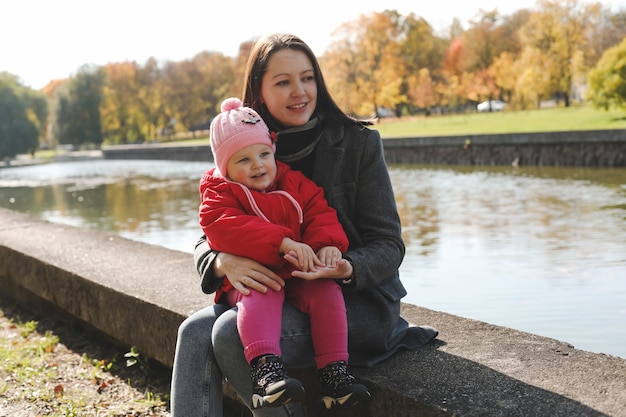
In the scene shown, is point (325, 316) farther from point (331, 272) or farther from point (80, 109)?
point (80, 109)

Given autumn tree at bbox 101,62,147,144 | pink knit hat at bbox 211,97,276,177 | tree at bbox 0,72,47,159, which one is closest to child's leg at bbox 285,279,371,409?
pink knit hat at bbox 211,97,276,177

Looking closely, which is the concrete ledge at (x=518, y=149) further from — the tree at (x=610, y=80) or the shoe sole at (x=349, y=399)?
the shoe sole at (x=349, y=399)

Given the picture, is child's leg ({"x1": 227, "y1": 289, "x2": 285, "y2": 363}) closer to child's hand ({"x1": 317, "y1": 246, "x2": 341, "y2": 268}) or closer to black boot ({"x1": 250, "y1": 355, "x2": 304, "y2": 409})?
black boot ({"x1": 250, "y1": 355, "x2": 304, "y2": 409})

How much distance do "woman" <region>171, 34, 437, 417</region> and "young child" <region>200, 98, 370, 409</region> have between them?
2.0 inches

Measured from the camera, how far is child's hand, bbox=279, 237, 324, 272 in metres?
2.12

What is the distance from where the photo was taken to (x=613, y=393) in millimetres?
1819

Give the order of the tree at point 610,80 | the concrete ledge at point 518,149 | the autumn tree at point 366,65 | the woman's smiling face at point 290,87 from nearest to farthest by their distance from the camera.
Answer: the woman's smiling face at point 290,87 → the concrete ledge at point 518,149 → the tree at point 610,80 → the autumn tree at point 366,65

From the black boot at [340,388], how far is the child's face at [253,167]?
2.05ft

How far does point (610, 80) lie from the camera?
72.5 ft

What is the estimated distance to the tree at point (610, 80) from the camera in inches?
851

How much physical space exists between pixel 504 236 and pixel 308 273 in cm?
662

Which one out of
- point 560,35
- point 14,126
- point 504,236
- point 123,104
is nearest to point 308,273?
point 504,236

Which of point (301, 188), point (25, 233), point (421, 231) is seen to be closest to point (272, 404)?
point (301, 188)

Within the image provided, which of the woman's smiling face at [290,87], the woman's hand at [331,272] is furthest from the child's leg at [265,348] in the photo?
the woman's smiling face at [290,87]
